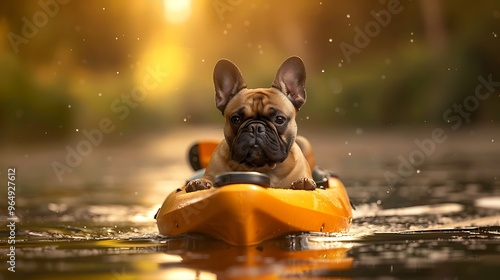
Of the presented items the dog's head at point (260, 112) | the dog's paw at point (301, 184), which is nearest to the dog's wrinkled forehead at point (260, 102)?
the dog's head at point (260, 112)

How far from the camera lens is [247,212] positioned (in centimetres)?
495

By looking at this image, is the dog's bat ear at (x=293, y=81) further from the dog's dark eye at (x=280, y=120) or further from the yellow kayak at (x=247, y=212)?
the yellow kayak at (x=247, y=212)

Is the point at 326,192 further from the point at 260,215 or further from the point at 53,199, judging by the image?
the point at 53,199

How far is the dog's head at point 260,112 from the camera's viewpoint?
205 inches

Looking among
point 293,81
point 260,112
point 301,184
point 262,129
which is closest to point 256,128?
point 262,129

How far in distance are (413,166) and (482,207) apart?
6467 mm

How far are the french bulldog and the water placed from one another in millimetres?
358

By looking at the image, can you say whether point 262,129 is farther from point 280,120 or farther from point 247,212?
point 247,212

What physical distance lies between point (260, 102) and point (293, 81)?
383 millimetres

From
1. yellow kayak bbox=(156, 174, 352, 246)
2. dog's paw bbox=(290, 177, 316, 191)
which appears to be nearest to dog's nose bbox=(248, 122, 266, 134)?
yellow kayak bbox=(156, 174, 352, 246)

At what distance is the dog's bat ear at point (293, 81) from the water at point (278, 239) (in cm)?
80

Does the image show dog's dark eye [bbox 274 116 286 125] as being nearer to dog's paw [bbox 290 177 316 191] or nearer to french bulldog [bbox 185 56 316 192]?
french bulldog [bbox 185 56 316 192]

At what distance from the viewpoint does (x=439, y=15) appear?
2300 centimetres

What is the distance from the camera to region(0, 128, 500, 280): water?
4.21 m
